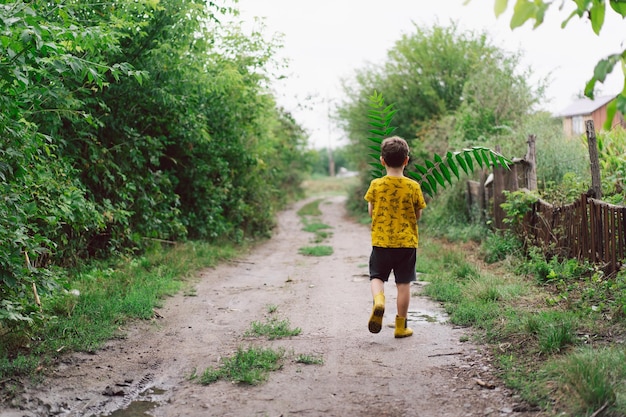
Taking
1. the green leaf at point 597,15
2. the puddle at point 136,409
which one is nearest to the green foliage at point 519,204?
the puddle at point 136,409

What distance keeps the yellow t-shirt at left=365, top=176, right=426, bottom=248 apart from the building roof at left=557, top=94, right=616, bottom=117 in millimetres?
30941

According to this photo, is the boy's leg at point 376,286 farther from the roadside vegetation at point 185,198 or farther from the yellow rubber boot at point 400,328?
the roadside vegetation at point 185,198

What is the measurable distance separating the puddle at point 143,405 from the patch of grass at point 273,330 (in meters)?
1.42

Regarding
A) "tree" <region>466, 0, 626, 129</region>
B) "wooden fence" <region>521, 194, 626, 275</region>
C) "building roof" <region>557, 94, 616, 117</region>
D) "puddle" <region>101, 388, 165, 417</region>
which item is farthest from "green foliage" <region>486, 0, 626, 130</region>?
"building roof" <region>557, 94, 616, 117</region>

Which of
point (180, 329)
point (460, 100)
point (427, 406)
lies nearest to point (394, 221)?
point (427, 406)

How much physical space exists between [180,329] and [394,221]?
2.51 meters

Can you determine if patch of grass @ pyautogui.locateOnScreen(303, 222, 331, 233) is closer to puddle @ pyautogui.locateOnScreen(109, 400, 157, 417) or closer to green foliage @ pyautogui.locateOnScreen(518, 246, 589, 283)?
green foliage @ pyautogui.locateOnScreen(518, 246, 589, 283)

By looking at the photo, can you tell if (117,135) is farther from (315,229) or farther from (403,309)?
(315,229)

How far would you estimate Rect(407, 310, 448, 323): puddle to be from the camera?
6028 mm

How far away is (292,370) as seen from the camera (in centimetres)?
442

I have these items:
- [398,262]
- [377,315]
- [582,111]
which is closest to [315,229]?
[398,262]

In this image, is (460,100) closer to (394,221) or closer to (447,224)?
(447,224)

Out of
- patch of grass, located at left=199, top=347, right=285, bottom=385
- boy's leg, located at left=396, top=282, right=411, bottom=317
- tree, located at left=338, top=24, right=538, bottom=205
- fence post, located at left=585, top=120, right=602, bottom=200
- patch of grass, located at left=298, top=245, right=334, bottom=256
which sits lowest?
patch of grass, located at left=298, top=245, right=334, bottom=256

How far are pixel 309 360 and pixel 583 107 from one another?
36527 millimetres
